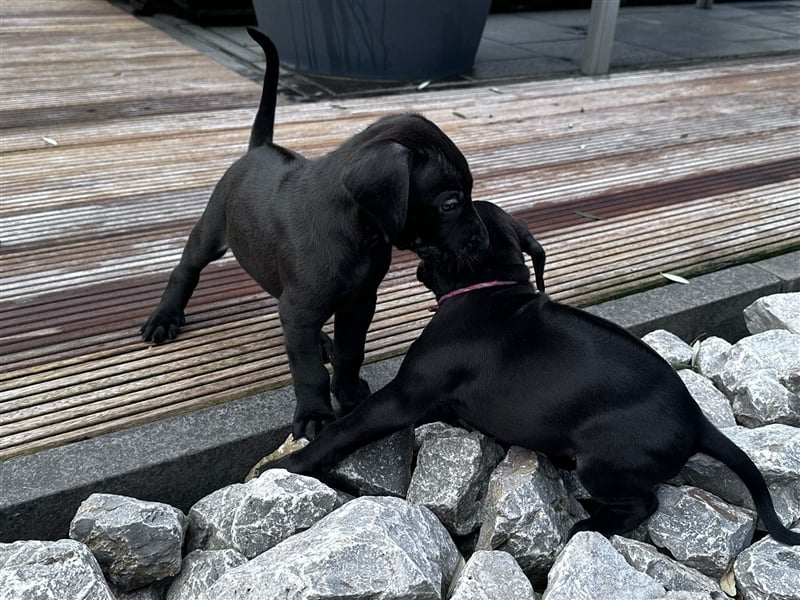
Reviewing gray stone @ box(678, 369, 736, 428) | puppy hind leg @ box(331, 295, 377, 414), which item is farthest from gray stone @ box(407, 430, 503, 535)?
gray stone @ box(678, 369, 736, 428)

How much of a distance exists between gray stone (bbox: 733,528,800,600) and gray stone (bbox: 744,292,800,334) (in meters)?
1.26

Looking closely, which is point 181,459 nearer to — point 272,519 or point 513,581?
point 272,519

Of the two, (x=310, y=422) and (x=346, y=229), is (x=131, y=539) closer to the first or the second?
(x=310, y=422)

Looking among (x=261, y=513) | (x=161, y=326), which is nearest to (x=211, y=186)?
(x=161, y=326)

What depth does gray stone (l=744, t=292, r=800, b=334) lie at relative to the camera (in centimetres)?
339

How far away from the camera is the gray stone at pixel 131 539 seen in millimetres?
2145

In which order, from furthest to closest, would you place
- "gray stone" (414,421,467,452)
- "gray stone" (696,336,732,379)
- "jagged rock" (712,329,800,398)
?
"gray stone" (696,336,732,379) → "jagged rock" (712,329,800,398) → "gray stone" (414,421,467,452)

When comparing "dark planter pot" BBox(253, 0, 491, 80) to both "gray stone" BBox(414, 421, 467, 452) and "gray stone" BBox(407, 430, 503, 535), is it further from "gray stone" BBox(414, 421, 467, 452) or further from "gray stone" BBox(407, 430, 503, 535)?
"gray stone" BBox(407, 430, 503, 535)

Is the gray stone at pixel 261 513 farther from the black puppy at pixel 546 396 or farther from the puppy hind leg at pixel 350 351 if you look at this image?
→ the puppy hind leg at pixel 350 351

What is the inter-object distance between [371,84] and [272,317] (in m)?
4.09

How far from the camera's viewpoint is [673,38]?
9562 mm

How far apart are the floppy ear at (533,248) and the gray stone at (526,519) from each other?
2.02 feet

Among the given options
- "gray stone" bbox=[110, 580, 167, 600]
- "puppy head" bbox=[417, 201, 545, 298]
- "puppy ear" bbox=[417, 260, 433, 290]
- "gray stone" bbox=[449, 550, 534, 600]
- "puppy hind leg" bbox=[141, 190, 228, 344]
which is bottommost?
"gray stone" bbox=[110, 580, 167, 600]

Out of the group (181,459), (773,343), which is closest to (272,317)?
(181,459)
